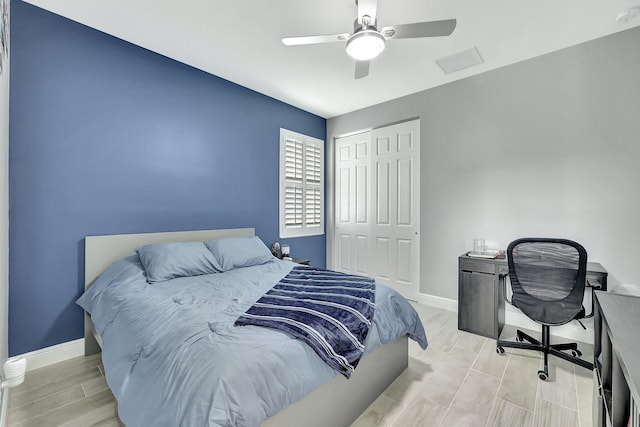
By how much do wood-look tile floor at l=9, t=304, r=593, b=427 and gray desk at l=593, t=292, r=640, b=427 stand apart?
1.88ft

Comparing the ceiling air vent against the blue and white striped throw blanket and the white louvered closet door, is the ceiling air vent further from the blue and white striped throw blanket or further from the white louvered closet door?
the blue and white striped throw blanket

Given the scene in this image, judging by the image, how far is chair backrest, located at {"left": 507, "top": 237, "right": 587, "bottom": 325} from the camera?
2033 mm

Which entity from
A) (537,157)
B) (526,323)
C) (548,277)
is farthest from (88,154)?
(526,323)

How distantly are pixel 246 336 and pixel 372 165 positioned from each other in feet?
11.1

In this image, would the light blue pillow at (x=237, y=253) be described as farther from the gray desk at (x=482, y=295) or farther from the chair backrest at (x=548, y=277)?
the chair backrest at (x=548, y=277)

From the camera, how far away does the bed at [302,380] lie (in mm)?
1236

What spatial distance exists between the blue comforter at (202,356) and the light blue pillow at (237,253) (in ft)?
2.19

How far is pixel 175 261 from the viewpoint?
2408mm

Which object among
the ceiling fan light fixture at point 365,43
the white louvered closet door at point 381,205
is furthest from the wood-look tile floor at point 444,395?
the ceiling fan light fixture at point 365,43

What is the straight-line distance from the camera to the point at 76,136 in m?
2.37

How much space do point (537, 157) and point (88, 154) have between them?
4.28 m

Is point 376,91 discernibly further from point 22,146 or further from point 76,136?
point 22,146

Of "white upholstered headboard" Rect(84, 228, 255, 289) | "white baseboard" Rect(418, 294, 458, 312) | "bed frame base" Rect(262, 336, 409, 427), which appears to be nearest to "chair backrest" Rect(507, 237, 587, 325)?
"bed frame base" Rect(262, 336, 409, 427)

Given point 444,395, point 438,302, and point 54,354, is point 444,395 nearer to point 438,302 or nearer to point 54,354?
point 438,302
